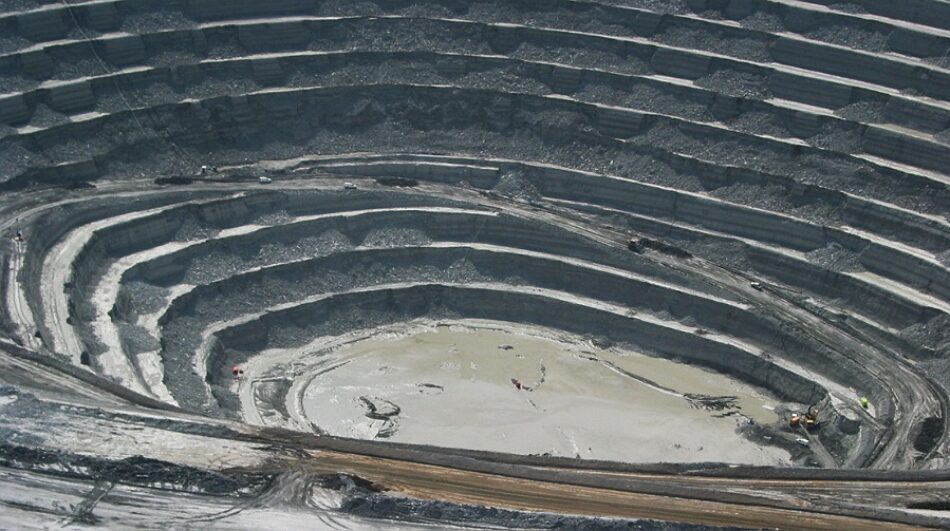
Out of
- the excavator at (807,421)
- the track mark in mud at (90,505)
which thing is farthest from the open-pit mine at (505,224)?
the track mark in mud at (90,505)

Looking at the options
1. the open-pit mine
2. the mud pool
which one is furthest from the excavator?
the mud pool

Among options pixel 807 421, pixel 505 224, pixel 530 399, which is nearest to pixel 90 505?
pixel 530 399

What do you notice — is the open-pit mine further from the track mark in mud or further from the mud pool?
the track mark in mud

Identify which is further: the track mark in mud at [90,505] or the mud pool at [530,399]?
the mud pool at [530,399]

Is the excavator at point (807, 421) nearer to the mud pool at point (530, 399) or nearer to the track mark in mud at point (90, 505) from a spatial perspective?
the mud pool at point (530, 399)

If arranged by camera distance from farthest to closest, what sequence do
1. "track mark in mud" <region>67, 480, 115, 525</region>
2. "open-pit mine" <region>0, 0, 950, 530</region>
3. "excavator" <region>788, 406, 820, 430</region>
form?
"excavator" <region>788, 406, 820, 430</region> < "open-pit mine" <region>0, 0, 950, 530</region> < "track mark in mud" <region>67, 480, 115, 525</region>

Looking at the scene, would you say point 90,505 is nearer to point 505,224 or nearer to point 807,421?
point 807,421

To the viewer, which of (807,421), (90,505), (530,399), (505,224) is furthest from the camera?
(505,224)
